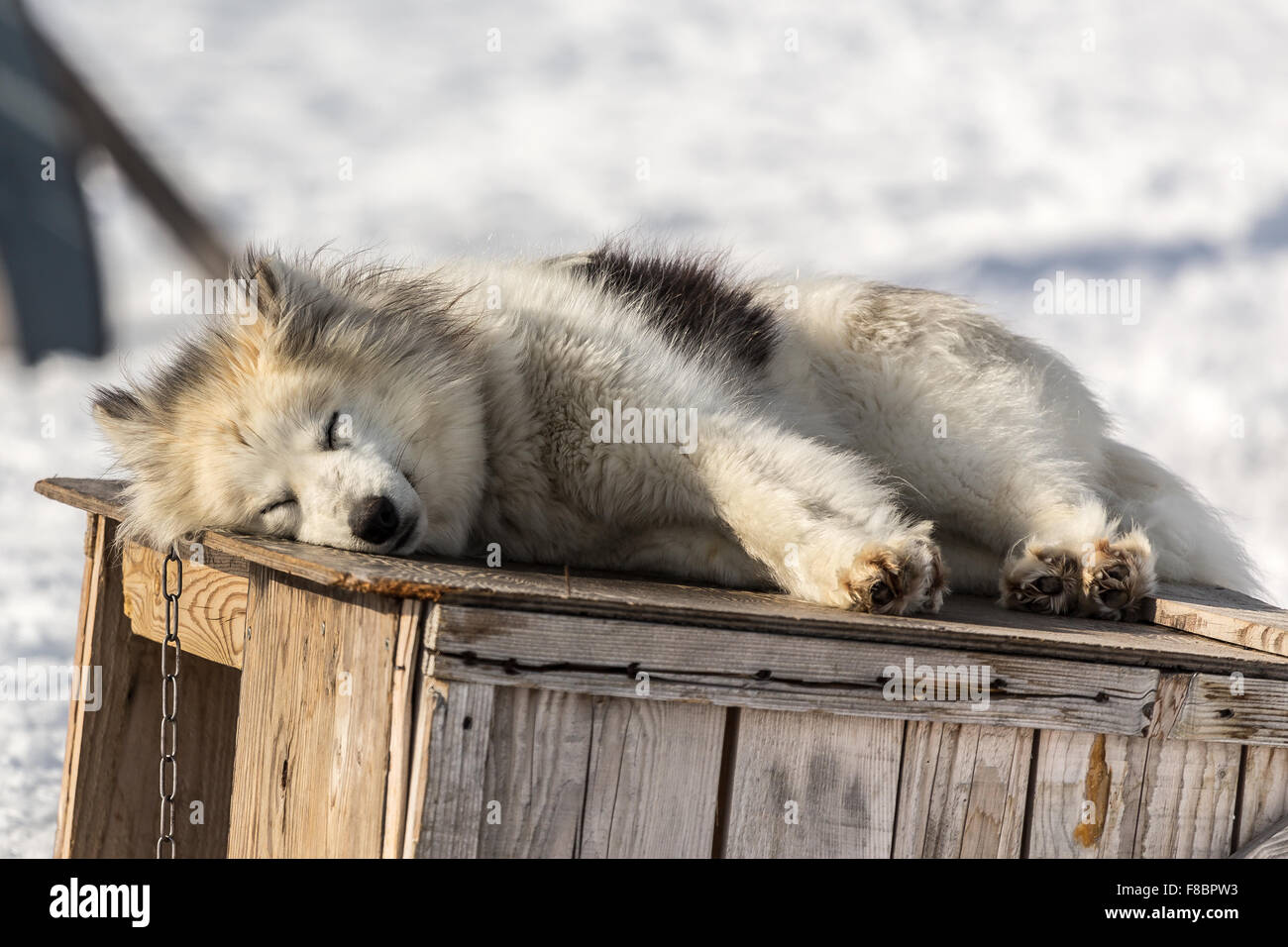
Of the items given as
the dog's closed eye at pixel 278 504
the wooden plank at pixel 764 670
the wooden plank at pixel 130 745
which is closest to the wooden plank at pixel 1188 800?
the wooden plank at pixel 764 670

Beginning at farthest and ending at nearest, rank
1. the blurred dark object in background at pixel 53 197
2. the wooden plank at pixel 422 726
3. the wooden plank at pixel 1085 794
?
the blurred dark object in background at pixel 53 197 < the wooden plank at pixel 1085 794 < the wooden plank at pixel 422 726

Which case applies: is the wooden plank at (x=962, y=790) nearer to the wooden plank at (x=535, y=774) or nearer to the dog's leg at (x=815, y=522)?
the dog's leg at (x=815, y=522)

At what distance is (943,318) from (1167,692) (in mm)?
1639

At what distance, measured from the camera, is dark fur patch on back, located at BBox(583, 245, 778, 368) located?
3303 millimetres

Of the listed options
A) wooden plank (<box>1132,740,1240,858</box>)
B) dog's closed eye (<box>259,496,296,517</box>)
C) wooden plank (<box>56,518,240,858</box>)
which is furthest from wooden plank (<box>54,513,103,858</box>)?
wooden plank (<box>1132,740,1240,858</box>)

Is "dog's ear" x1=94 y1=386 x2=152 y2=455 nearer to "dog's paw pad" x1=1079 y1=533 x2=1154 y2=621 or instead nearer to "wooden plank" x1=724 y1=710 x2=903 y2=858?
"wooden plank" x1=724 y1=710 x2=903 y2=858

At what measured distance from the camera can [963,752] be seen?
2.25 meters

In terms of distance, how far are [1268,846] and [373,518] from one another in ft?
7.55

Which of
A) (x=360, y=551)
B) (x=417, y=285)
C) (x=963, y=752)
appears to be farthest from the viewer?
(x=417, y=285)

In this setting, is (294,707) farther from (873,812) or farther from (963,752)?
(963,752)

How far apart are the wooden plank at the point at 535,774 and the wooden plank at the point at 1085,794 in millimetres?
1055

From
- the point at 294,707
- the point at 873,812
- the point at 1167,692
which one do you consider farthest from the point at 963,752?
the point at 294,707

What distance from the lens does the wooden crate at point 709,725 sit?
1.94 m

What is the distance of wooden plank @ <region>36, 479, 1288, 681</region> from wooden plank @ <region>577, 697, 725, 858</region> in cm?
20
